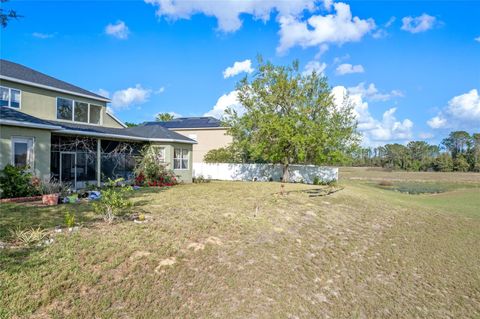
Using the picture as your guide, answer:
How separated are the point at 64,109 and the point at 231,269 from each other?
15.8m

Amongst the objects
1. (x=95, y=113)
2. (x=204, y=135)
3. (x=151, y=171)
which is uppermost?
(x=95, y=113)

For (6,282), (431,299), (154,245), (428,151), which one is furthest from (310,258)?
(428,151)

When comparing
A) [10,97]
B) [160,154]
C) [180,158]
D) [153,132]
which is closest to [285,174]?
[180,158]

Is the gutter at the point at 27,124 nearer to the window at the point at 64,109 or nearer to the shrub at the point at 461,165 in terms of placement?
the window at the point at 64,109

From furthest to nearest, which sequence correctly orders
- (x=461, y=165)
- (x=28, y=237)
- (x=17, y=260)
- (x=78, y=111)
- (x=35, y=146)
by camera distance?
(x=461, y=165), (x=78, y=111), (x=35, y=146), (x=28, y=237), (x=17, y=260)

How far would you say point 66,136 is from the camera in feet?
49.6

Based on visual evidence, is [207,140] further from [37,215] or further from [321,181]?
[37,215]

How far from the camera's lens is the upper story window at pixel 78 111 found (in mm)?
16859

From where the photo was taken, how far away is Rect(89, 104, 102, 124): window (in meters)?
18.8

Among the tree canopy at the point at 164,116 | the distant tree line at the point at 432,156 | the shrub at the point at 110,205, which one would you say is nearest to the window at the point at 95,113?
the shrub at the point at 110,205

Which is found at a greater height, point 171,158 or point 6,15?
point 6,15

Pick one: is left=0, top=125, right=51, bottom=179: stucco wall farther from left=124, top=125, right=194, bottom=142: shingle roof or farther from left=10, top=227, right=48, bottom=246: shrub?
left=124, top=125, right=194, bottom=142: shingle roof

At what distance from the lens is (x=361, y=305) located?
5242mm

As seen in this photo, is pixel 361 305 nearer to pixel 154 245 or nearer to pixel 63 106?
pixel 154 245
